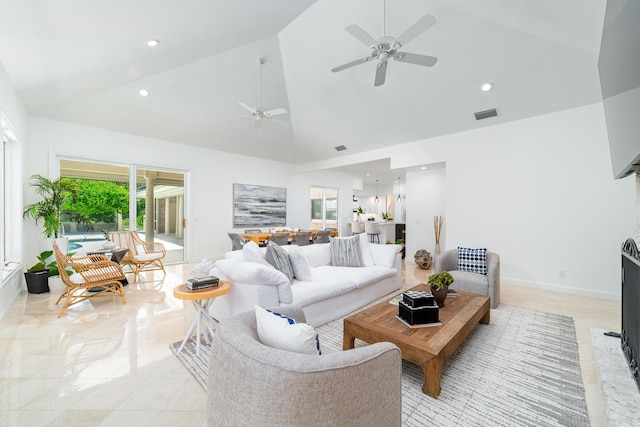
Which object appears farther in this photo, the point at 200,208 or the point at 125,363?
the point at 200,208

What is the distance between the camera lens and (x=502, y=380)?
6.77ft

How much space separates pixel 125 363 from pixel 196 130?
501 cm

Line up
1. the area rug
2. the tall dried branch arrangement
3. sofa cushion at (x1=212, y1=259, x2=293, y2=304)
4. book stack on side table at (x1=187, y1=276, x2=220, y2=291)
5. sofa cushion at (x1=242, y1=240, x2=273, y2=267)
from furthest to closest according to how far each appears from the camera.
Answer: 1. the tall dried branch arrangement
2. sofa cushion at (x1=242, y1=240, x2=273, y2=267)
3. sofa cushion at (x1=212, y1=259, x2=293, y2=304)
4. book stack on side table at (x1=187, y1=276, x2=220, y2=291)
5. the area rug

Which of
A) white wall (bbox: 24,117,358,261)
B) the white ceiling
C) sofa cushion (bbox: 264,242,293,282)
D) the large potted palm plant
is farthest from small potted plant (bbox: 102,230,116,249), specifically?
sofa cushion (bbox: 264,242,293,282)

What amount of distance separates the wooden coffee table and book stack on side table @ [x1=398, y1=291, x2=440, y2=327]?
2.3 inches

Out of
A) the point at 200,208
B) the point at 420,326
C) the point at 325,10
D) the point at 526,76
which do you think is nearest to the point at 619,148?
the point at 420,326

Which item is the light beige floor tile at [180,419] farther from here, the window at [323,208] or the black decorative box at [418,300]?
the window at [323,208]

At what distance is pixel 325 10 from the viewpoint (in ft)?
11.7

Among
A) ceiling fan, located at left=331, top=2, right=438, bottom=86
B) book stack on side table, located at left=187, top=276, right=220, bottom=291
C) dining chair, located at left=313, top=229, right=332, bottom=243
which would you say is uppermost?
ceiling fan, located at left=331, top=2, right=438, bottom=86

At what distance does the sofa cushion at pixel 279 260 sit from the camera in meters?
3.21

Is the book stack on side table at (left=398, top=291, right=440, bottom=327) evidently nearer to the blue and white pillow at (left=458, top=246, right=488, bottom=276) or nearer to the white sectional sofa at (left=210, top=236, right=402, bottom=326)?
the white sectional sofa at (left=210, top=236, right=402, bottom=326)

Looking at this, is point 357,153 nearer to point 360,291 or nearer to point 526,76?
point 526,76

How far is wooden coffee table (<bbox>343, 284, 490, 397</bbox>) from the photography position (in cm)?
186

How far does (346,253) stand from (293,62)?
10.8 feet
